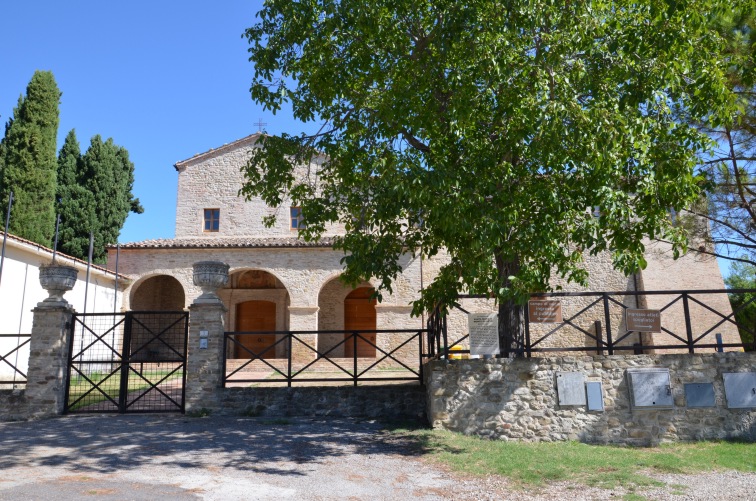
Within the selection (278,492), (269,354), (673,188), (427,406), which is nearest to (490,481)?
(278,492)

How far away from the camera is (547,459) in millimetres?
6734

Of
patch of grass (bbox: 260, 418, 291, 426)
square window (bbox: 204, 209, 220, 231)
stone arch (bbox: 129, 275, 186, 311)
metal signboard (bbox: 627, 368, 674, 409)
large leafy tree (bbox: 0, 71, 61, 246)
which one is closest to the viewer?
metal signboard (bbox: 627, 368, 674, 409)

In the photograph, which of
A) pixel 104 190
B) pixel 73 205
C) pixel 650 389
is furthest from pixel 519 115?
pixel 104 190

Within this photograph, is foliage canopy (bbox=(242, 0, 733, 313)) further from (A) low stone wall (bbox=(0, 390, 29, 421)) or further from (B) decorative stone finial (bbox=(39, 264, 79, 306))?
(A) low stone wall (bbox=(0, 390, 29, 421))

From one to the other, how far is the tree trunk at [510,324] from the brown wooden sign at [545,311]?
0.20 metres

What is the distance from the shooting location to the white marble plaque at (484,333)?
26.6 feet

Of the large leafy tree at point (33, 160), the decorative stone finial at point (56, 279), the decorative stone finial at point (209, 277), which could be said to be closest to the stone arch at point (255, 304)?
the large leafy tree at point (33, 160)

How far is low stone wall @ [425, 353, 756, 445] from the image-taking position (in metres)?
7.76

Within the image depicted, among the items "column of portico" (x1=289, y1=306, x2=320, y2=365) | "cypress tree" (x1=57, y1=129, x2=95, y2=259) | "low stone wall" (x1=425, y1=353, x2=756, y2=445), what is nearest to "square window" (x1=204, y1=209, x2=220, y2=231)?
"column of portico" (x1=289, y1=306, x2=320, y2=365)

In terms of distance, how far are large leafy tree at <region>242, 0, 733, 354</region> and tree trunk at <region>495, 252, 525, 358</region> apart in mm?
22

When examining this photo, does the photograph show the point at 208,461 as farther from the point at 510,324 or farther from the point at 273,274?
the point at 273,274

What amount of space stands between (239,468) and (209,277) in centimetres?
418

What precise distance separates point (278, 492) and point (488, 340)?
3788 millimetres

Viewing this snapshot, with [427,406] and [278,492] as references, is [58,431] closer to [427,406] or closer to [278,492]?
[278,492]
